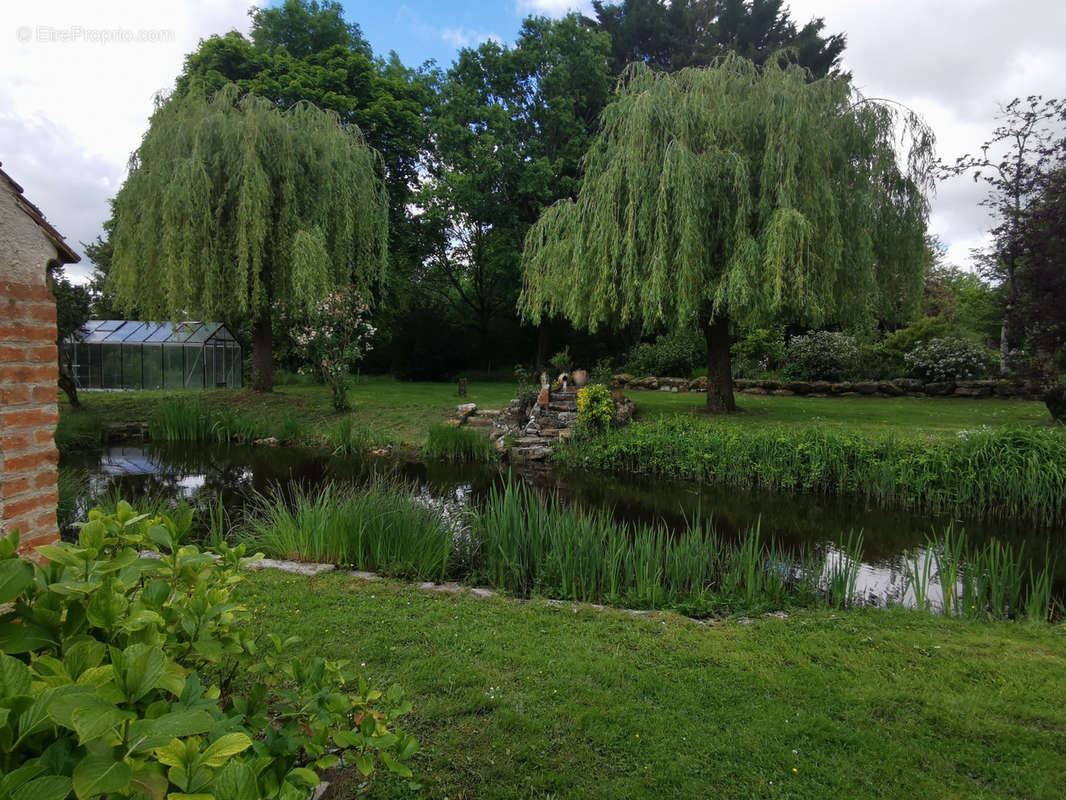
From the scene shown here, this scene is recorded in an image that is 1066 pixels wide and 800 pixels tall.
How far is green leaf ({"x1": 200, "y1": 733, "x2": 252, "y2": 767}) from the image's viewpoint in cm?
87

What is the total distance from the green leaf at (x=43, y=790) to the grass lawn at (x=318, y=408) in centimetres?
977

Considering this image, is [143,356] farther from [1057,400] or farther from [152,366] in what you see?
[1057,400]

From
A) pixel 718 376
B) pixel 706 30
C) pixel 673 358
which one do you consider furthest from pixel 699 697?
pixel 706 30

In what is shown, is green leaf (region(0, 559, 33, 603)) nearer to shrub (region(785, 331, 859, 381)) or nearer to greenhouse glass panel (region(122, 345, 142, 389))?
shrub (region(785, 331, 859, 381))

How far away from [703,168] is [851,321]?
3.80 meters

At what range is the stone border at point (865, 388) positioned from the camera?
46.1 ft

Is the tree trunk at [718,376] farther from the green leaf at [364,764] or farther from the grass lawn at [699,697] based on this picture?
the green leaf at [364,764]

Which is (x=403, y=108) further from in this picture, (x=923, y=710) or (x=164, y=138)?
(x=923, y=710)

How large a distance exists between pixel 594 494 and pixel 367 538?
3.88 metres

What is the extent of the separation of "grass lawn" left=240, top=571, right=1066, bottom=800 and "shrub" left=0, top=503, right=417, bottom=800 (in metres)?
0.77

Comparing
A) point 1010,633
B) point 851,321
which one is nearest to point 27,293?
point 1010,633

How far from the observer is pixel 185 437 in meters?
11.0

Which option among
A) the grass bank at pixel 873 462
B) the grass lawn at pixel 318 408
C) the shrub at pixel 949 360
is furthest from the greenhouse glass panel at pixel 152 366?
the shrub at pixel 949 360

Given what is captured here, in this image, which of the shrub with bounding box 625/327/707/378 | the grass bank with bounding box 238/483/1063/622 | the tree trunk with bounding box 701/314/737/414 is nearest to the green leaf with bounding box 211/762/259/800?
the grass bank with bounding box 238/483/1063/622
